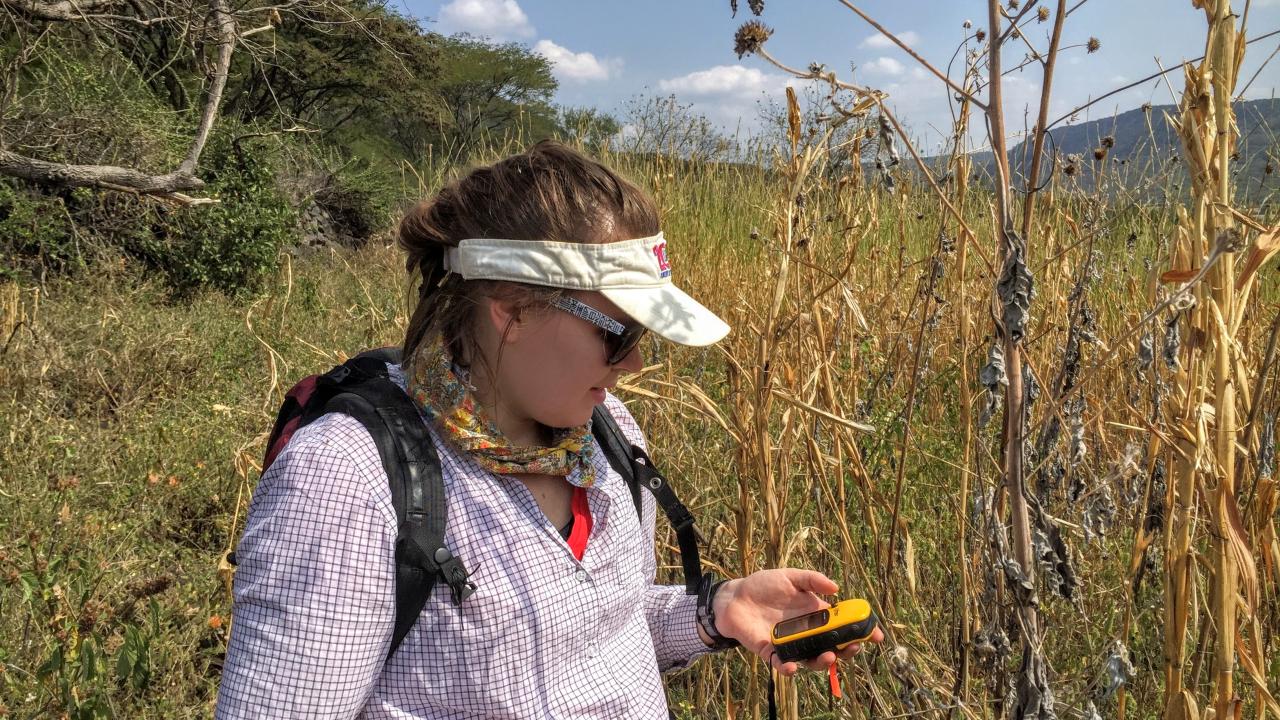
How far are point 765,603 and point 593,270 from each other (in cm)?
57

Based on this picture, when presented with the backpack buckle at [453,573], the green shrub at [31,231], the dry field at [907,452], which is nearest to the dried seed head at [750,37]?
the dry field at [907,452]

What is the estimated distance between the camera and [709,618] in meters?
1.34

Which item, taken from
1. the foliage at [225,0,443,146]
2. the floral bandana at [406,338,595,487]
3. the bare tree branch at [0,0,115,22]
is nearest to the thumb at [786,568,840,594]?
the floral bandana at [406,338,595,487]

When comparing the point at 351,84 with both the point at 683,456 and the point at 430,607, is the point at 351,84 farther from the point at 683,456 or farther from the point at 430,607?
the point at 430,607

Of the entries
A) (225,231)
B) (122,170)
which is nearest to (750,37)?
(122,170)

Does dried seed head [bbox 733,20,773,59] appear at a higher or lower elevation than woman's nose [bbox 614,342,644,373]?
higher

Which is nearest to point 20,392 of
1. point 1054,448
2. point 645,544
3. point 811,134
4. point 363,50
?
point 645,544

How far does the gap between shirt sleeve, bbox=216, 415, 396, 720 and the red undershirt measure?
28 centimetres

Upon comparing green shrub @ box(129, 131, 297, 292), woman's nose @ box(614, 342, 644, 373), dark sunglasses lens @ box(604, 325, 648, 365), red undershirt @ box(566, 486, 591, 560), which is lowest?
red undershirt @ box(566, 486, 591, 560)

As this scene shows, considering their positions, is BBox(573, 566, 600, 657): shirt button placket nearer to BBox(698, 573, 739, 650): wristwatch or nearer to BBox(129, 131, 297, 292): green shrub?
BBox(698, 573, 739, 650): wristwatch

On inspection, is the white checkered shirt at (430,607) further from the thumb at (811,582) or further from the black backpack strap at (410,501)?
the thumb at (811,582)

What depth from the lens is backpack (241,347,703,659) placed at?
980 mm

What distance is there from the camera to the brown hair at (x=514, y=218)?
3.71 ft

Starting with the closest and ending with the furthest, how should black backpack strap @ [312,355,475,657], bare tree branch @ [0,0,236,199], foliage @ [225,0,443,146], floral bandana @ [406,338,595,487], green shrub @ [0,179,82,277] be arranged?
black backpack strap @ [312,355,475,657] → floral bandana @ [406,338,595,487] → bare tree branch @ [0,0,236,199] → green shrub @ [0,179,82,277] → foliage @ [225,0,443,146]
